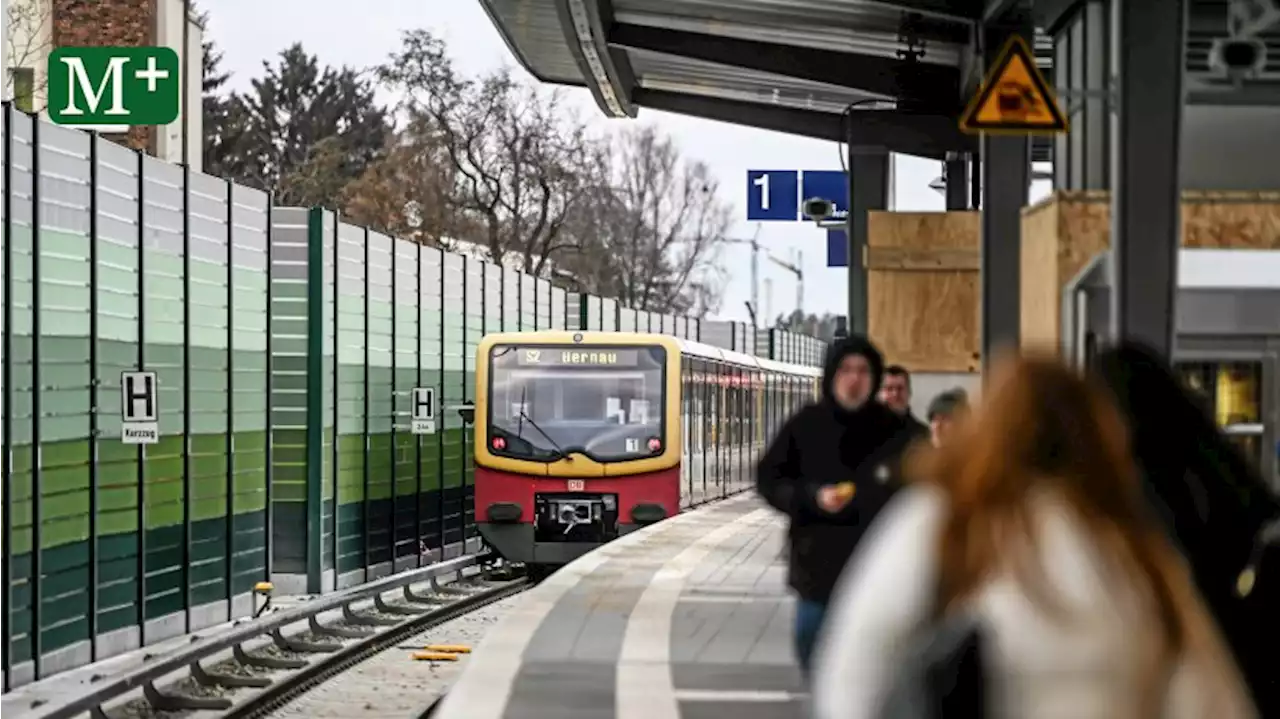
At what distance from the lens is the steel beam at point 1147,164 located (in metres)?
11.5

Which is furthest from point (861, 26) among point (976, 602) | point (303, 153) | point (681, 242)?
point (303, 153)

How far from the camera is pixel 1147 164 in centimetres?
1169

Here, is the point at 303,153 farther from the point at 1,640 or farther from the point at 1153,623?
the point at 1153,623

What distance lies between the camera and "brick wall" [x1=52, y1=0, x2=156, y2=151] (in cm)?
5662

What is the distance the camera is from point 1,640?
15219mm

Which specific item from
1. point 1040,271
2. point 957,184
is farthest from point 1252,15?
point 957,184

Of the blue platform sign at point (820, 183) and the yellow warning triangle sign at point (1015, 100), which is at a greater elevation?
the blue platform sign at point (820, 183)

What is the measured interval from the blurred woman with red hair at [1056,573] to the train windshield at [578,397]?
74.5 feet

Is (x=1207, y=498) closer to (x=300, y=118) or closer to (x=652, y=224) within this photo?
(x=652, y=224)

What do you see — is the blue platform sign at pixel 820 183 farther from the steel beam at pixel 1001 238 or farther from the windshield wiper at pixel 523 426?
the steel beam at pixel 1001 238

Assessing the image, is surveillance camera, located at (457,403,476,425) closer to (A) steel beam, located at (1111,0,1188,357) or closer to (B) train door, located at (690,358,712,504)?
(B) train door, located at (690,358,712,504)

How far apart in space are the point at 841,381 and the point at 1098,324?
16.6 feet

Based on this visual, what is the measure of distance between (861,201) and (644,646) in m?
9.16

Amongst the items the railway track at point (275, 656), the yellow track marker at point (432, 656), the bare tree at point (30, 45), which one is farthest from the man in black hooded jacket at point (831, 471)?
the bare tree at point (30, 45)
